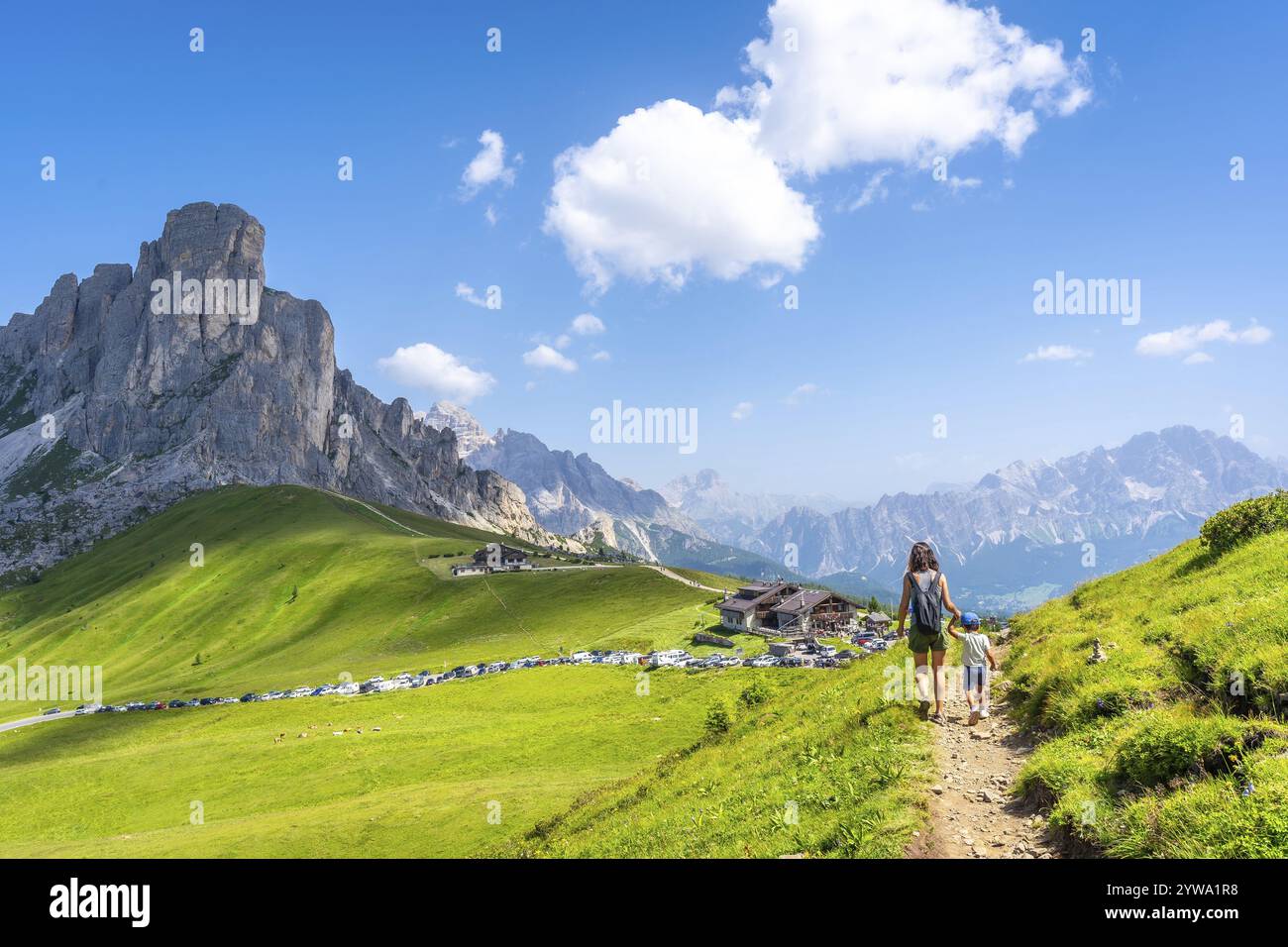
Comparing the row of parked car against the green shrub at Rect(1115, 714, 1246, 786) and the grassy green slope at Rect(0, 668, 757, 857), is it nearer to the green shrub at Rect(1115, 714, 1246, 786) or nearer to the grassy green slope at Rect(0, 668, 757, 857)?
the grassy green slope at Rect(0, 668, 757, 857)

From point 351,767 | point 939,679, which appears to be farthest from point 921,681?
point 351,767

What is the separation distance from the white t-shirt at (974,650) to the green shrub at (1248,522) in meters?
11.8

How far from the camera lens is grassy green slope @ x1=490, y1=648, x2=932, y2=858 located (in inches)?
521

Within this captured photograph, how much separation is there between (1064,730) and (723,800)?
8826 mm

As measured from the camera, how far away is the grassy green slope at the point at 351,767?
1567 inches

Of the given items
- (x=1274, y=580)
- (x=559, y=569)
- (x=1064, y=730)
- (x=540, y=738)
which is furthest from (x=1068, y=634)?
(x=559, y=569)

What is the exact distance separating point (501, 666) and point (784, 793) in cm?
8889

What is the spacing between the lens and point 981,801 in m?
13.1

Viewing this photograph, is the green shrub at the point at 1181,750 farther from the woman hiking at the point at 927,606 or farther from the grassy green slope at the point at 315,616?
the grassy green slope at the point at 315,616

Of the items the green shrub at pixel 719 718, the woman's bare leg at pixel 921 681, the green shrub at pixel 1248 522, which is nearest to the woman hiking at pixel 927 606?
the woman's bare leg at pixel 921 681

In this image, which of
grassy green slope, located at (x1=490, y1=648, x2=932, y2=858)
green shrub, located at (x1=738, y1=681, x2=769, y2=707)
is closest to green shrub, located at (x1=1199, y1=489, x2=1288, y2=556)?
grassy green slope, located at (x1=490, y1=648, x2=932, y2=858)

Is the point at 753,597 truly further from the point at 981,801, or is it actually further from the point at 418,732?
the point at 981,801

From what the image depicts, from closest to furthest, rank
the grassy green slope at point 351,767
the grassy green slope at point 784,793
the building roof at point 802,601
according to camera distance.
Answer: the grassy green slope at point 784,793 → the grassy green slope at point 351,767 → the building roof at point 802,601
